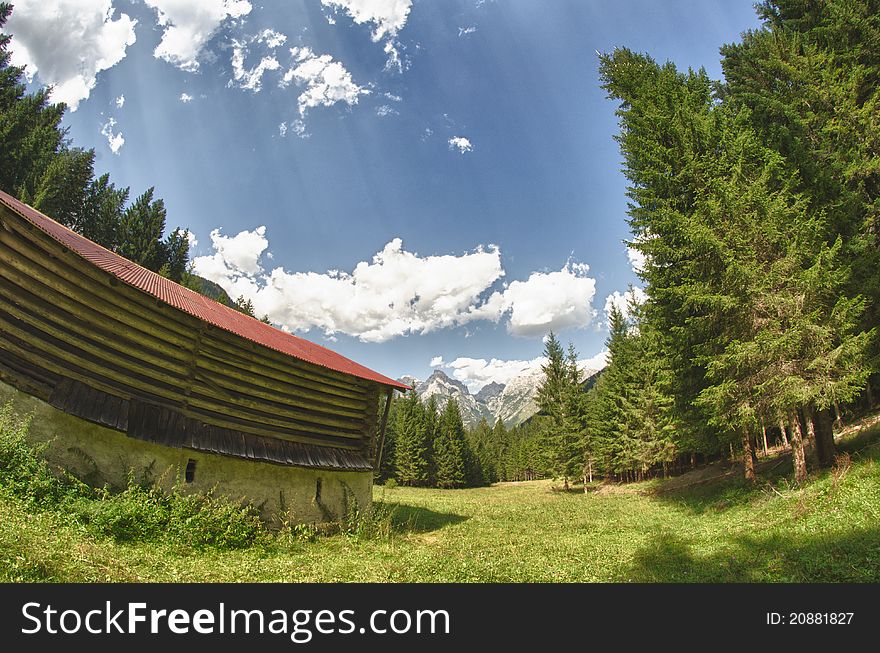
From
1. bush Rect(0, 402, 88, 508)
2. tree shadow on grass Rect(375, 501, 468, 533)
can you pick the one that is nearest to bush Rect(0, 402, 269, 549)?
bush Rect(0, 402, 88, 508)

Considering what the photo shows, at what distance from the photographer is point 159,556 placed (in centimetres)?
787

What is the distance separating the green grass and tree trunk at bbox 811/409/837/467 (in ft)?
1.95

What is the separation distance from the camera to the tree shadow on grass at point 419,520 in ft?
53.6

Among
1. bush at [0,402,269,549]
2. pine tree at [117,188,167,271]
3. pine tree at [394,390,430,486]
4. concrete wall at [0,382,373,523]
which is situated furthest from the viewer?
pine tree at [394,390,430,486]

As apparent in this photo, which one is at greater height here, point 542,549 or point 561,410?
point 561,410

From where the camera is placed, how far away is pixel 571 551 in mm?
11305

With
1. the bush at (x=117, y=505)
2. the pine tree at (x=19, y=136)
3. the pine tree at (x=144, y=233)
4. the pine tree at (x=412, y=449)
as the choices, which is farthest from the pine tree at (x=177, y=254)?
the bush at (x=117, y=505)

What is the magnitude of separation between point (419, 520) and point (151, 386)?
515 inches

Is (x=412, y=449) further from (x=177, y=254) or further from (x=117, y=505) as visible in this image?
(x=117, y=505)

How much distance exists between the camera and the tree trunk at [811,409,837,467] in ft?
44.9

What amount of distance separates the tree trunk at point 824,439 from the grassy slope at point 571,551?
785mm

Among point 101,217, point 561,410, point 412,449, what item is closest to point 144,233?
point 101,217

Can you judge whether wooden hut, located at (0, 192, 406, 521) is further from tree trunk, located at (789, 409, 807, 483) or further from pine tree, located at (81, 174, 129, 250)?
pine tree, located at (81, 174, 129, 250)
